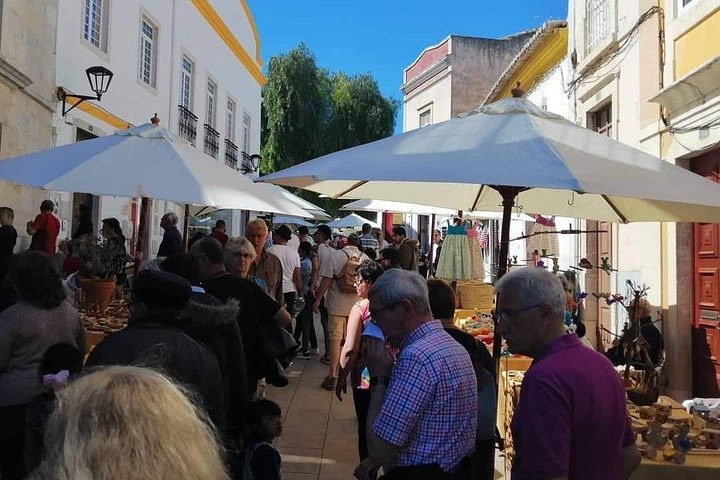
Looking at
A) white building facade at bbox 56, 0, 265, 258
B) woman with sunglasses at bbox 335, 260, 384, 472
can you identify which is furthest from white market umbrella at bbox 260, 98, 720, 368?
white building facade at bbox 56, 0, 265, 258

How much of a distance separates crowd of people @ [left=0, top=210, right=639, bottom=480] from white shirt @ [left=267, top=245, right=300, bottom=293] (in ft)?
12.7

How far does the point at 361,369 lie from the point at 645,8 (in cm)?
626

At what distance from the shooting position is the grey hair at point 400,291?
2.55 meters

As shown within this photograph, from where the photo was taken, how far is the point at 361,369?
427 cm

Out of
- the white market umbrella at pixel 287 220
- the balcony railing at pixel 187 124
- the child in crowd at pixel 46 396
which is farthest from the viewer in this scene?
the white market umbrella at pixel 287 220

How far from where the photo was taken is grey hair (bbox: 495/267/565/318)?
222 centimetres

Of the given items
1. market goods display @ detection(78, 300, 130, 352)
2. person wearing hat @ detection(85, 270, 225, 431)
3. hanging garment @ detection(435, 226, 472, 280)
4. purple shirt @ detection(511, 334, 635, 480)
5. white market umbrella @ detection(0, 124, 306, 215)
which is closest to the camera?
purple shirt @ detection(511, 334, 635, 480)

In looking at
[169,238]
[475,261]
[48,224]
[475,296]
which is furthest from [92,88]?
[475,296]

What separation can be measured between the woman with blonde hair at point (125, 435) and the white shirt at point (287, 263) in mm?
6578

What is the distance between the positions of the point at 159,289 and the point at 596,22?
31.8 feet

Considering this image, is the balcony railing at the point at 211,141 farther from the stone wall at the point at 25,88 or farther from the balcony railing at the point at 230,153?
the stone wall at the point at 25,88

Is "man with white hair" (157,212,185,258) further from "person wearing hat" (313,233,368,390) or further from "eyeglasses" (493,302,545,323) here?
"eyeglasses" (493,302,545,323)

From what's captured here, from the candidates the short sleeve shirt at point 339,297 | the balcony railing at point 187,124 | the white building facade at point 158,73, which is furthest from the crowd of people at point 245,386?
the balcony railing at point 187,124

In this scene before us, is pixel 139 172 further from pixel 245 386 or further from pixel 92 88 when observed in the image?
pixel 92 88
